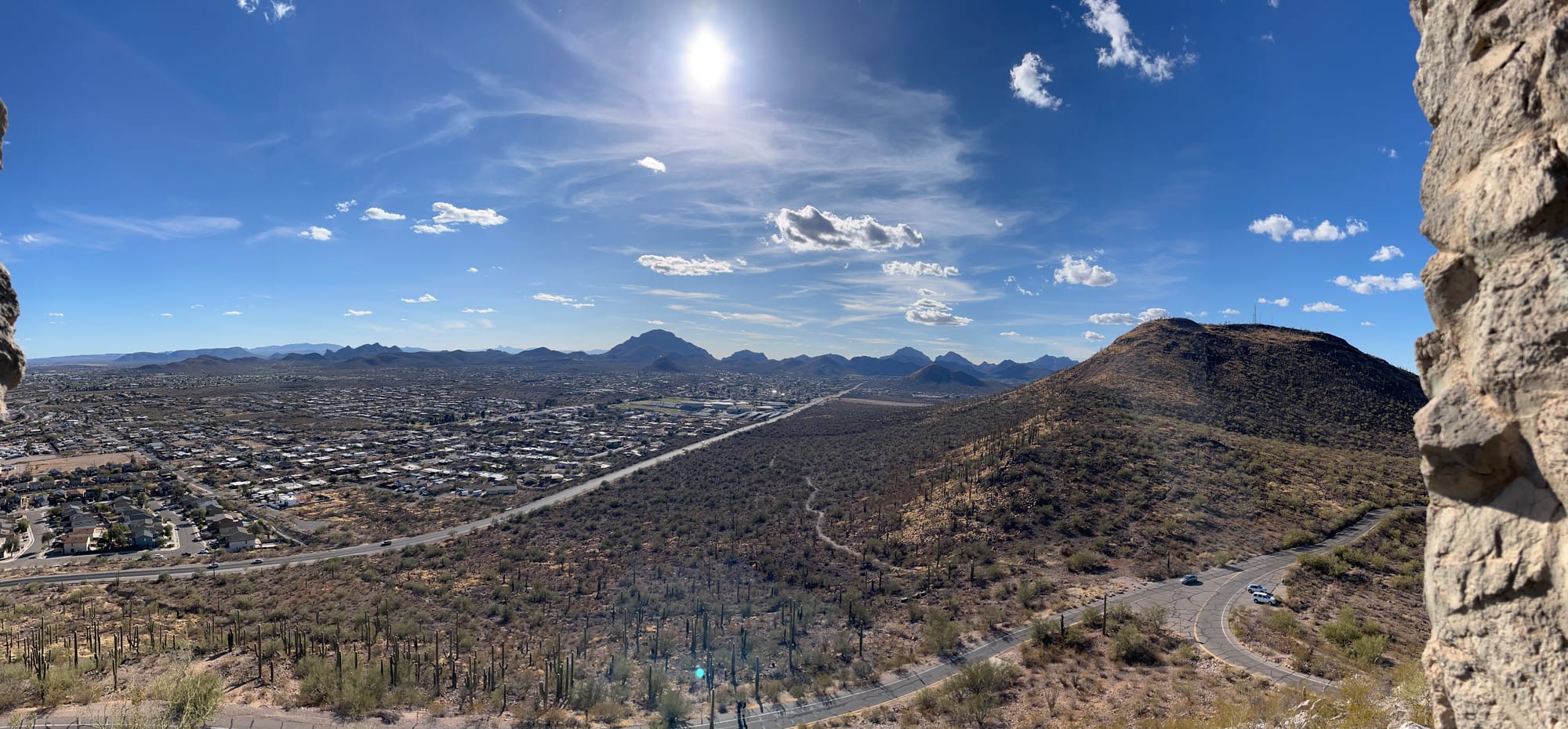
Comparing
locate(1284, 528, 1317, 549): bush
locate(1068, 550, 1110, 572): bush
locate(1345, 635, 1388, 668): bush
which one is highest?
locate(1284, 528, 1317, 549): bush

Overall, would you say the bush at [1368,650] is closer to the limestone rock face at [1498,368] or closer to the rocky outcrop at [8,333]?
the limestone rock face at [1498,368]

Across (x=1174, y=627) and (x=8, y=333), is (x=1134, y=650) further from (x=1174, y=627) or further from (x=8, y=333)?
(x=8, y=333)

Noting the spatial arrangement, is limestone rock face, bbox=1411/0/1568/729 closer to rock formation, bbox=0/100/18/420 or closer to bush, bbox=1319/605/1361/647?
rock formation, bbox=0/100/18/420

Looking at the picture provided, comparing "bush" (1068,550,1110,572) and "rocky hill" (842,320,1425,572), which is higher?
"rocky hill" (842,320,1425,572)

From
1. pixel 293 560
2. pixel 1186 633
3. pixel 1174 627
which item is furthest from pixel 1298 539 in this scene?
pixel 293 560

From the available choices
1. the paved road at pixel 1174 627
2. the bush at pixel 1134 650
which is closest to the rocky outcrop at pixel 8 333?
the paved road at pixel 1174 627

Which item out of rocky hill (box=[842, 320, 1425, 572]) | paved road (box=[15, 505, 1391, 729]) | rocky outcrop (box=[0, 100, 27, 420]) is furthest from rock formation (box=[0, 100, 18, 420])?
rocky hill (box=[842, 320, 1425, 572])
